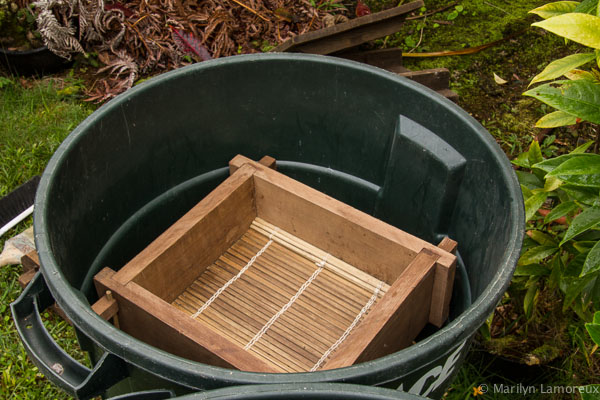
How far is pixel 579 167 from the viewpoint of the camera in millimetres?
1515

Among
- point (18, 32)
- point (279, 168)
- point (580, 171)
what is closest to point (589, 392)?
point (580, 171)

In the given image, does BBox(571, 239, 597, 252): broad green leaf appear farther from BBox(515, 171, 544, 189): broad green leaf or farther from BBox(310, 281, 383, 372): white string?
BBox(310, 281, 383, 372): white string

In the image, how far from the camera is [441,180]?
2.06m

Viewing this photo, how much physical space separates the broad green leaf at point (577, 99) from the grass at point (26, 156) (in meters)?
1.94

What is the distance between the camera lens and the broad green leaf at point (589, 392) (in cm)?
107

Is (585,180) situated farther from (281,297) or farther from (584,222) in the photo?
(281,297)

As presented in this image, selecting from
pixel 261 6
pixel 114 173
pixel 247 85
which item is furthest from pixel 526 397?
pixel 261 6

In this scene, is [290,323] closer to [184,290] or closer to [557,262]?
[184,290]

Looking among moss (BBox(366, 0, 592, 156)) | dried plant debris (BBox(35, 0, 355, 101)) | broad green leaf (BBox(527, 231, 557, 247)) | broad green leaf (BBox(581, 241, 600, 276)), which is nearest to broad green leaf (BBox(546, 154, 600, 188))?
broad green leaf (BBox(581, 241, 600, 276))

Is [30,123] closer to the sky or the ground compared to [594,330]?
closer to the ground

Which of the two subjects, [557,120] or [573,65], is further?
[557,120]

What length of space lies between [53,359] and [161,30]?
2.57 metres

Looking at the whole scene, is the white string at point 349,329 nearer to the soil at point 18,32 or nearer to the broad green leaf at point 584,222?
the broad green leaf at point 584,222

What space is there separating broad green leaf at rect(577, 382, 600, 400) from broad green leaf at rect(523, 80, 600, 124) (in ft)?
2.20
